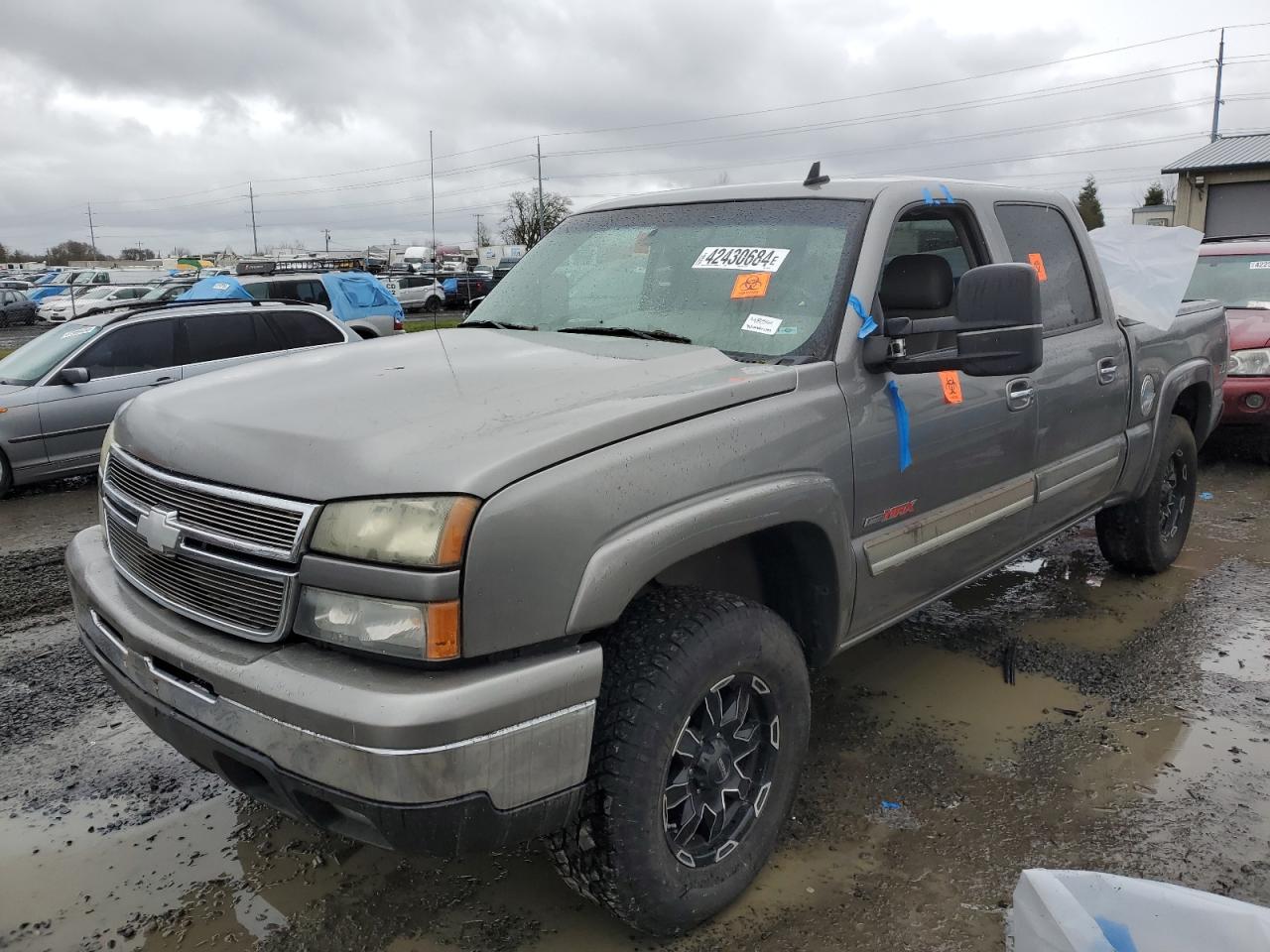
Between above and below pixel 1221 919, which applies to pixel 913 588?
above

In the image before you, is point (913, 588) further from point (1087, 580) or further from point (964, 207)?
point (1087, 580)

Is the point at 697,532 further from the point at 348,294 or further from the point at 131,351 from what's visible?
the point at 348,294

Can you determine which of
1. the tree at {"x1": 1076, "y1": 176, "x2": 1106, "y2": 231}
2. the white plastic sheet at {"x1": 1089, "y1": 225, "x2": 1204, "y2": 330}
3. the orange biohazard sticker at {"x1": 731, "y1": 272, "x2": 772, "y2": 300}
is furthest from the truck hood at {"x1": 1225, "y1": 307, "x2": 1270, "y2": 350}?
the tree at {"x1": 1076, "y1": 176, "x2": 1106, "y2": 231}

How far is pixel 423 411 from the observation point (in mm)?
2326

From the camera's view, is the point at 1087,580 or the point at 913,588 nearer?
the point at 913,588

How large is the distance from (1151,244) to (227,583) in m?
4.66

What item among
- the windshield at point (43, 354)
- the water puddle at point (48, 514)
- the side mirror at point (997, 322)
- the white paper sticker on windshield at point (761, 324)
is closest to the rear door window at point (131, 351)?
the windshield at point (43, 354)

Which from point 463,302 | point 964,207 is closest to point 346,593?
point 964,207

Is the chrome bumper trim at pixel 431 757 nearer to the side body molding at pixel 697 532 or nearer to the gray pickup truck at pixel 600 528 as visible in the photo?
the gray pickup truck at pixel 600 528

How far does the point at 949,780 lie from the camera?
3.30 metres

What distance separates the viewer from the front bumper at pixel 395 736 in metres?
1.89

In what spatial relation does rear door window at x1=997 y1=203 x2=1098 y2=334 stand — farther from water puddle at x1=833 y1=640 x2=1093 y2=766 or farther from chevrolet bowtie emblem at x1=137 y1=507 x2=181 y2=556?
chevrolet bowtie emblem at x1=137 y1=507 x2=181 y2=556

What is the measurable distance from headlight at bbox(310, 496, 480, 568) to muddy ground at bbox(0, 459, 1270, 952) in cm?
116

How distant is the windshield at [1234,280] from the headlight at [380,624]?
861 centimetres
